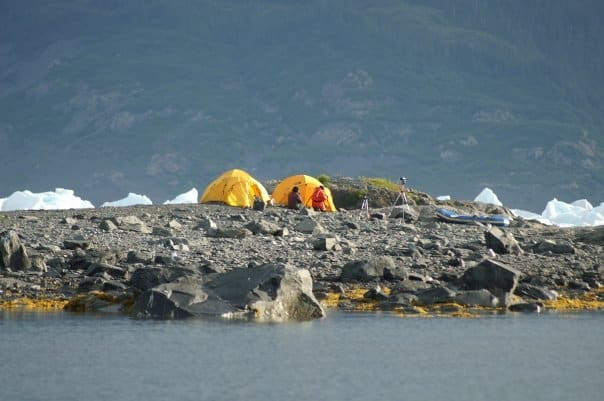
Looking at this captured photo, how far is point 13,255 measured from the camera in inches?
1105

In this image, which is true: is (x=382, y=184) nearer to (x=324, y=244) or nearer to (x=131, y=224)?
(x=131, y=224)

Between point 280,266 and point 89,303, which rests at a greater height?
point 280,266

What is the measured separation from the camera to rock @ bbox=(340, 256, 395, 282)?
28328mm

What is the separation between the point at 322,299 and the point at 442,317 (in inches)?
112

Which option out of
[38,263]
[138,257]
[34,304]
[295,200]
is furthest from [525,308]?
[295,200]

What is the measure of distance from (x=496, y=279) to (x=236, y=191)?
1855 centimetres

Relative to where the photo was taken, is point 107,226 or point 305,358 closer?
point 305,358

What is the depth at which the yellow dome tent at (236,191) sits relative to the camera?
144 ft

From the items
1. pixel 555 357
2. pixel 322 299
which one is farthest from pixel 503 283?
pixel 555 357

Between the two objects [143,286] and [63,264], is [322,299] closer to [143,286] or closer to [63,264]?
[143,286]

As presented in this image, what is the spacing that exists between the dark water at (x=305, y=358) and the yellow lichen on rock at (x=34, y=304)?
86 cm

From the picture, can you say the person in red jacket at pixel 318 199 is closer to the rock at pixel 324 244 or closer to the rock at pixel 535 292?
the rock at pixel 324 244

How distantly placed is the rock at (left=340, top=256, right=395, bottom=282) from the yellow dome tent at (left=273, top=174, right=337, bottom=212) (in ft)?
53.9

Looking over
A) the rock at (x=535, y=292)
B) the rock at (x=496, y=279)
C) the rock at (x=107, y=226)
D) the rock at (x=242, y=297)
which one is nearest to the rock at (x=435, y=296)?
the rock at (x=496, y=279)
